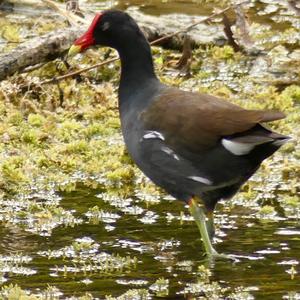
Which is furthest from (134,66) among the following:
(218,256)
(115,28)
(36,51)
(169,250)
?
(36,51)

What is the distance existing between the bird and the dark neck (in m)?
0.01

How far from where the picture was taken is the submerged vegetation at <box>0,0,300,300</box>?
6602 mm

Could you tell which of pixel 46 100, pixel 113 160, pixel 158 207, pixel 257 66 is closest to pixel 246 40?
pixel 257 66

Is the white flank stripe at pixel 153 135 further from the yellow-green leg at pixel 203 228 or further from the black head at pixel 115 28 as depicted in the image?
the black head at pixel 115 28

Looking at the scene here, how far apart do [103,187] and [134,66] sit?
123cm

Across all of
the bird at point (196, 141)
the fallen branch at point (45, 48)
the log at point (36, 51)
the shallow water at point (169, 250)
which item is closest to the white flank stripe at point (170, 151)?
the bird at point (196, 141)

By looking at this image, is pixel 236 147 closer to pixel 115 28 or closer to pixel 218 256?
pixel 218 256

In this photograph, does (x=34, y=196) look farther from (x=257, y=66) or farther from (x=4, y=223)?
(x=257, y=66)

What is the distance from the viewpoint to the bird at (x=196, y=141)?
6.80 m

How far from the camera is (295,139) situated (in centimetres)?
961

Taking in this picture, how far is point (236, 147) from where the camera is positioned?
6.82 metres

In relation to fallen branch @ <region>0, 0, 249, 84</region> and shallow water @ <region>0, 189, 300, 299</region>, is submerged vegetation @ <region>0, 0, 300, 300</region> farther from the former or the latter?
fallen branch @ <region>0, 0, 249, 84</region>

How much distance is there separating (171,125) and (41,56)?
3549 millimetres

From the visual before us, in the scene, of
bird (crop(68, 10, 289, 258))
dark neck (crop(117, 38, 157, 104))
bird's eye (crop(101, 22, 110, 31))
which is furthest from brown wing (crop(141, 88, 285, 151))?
bird's eye (crop(101, 22, 110, 31))
